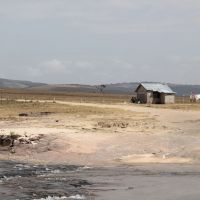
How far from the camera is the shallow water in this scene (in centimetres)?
1748

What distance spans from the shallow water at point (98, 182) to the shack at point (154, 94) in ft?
194

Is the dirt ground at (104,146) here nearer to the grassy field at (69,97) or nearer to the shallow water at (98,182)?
the shallow water at (98,182)

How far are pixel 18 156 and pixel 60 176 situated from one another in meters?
6.48

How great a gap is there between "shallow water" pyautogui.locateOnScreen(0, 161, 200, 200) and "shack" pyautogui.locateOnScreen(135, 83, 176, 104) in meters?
59.2

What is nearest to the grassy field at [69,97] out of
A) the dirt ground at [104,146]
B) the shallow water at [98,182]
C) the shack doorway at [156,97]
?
the shack doorway at [156,97]

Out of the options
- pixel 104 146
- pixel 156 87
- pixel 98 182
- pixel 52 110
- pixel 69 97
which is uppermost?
pixel 156 87

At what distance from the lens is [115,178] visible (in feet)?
69.4

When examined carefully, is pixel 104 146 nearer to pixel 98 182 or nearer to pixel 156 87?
pixel 98 182

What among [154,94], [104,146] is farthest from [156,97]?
[104,146]

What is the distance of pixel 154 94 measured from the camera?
8456cm

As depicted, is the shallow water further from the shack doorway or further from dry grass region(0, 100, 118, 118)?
the shack doorway

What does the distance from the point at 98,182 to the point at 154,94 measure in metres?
65.0

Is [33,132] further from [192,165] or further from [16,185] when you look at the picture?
[16,185]

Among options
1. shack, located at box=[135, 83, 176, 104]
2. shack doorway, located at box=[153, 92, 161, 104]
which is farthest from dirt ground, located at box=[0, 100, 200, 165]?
shack doorway, located at box=[153, 92, 161, 104]
